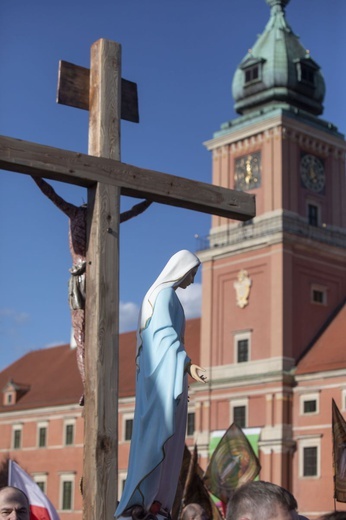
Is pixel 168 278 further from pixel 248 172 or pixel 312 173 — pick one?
pixel 312 173

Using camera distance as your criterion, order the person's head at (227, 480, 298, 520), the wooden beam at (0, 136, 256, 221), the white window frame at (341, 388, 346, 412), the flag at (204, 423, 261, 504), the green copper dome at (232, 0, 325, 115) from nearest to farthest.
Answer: the person's head at (227, 480, 298, 520)
the wooden beam at (0, 136, 256, 221)
the flag at (204, 423, 261, 504)
the white window frame at (341, 388, 346, 412)
the green copper dome at (232, 0, 325, 115)

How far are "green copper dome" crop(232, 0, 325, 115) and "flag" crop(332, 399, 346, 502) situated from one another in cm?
3432

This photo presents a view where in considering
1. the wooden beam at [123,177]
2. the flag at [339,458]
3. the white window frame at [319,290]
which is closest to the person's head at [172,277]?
the wooden beam at [123,177]

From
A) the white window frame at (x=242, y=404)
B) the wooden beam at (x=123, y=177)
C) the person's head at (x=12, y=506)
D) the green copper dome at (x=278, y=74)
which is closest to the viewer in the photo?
the person's head at (x=12, y=506)

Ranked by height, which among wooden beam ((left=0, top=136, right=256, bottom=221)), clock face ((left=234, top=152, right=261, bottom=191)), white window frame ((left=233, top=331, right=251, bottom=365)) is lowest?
wooden beam ((left=0, top=136, right=256, bottom=221))

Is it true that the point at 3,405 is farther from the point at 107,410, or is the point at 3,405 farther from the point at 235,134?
the point at 107,410

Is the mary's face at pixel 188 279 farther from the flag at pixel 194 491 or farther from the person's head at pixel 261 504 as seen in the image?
the flag at pixel 194 491

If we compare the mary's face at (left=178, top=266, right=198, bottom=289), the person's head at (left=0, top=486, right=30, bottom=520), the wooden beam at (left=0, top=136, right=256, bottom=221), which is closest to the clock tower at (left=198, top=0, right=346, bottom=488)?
the wooden beam at (left=0, top=136, right=256, bottom=221)

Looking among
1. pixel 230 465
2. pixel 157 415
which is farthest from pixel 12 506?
pixel 230 465

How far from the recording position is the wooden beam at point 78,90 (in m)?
5.82

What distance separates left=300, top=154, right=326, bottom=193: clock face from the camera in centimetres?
4291

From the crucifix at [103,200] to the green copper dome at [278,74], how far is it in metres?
39.2

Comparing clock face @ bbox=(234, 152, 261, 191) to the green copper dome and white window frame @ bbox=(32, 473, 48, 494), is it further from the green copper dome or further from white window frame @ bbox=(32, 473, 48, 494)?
white window frame @ bbox=(32, 473, 48, 494)

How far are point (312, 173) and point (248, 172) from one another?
2.83 m
